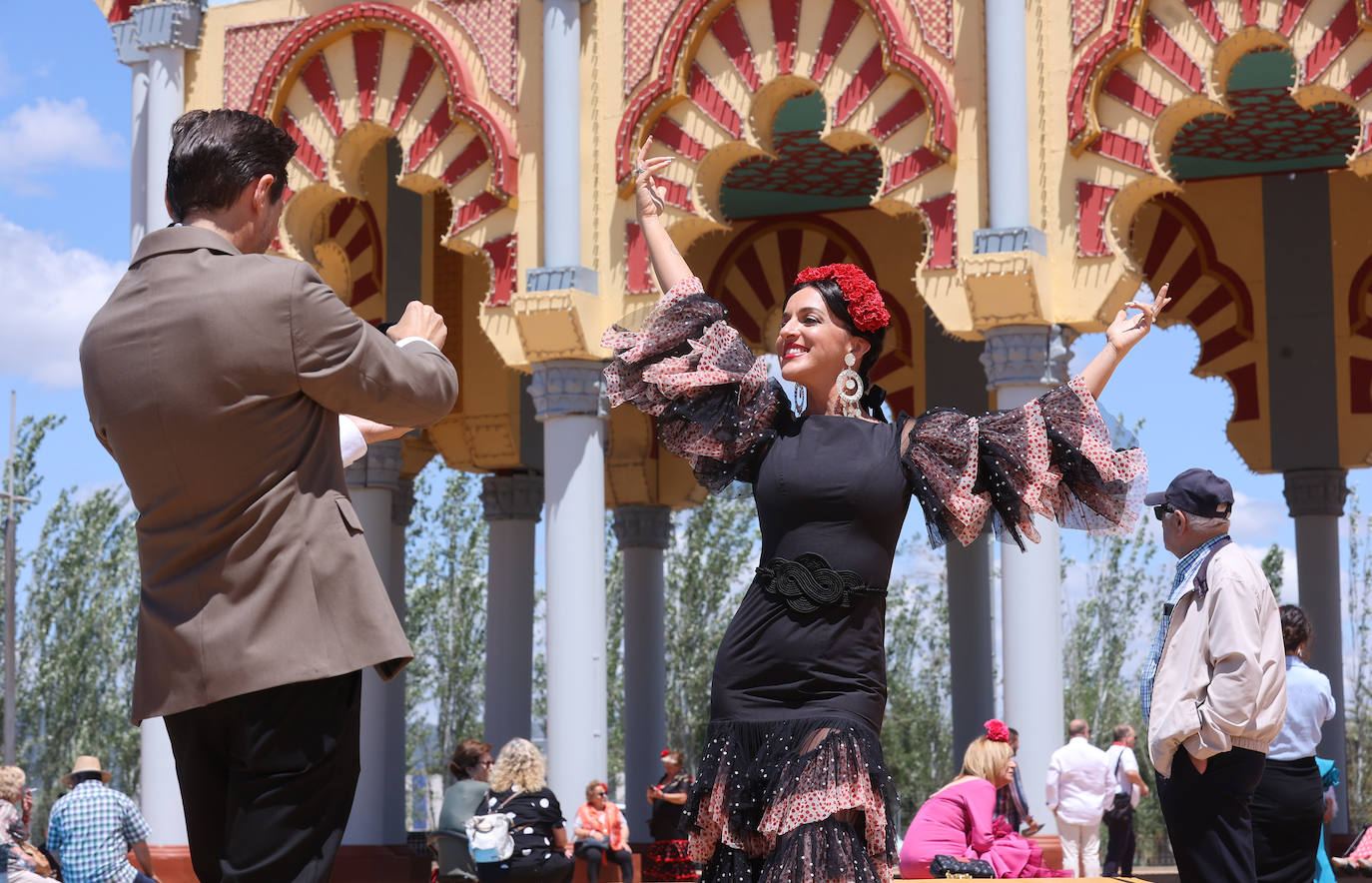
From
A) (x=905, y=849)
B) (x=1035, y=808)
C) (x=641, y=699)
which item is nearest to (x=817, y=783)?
(x=905, y=849)

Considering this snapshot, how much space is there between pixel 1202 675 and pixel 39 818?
36.6 meters

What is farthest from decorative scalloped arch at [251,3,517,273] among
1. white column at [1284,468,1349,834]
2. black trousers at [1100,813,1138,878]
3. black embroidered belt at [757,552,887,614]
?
black embroidered belt at [757,552,887,614]

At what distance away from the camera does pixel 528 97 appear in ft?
45.0

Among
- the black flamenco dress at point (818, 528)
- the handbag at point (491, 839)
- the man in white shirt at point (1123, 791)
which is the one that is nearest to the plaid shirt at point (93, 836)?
the handbag at point (491, 839)

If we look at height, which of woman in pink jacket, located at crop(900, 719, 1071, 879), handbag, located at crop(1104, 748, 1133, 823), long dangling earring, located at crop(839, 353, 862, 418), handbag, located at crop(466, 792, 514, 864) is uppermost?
long dangling earring, located at crop(839, 353, 862, 418)

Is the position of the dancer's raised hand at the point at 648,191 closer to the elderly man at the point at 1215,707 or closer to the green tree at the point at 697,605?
the elderly man at the point at 1215,707

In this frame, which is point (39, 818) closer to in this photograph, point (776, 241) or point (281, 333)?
point (776, 241)

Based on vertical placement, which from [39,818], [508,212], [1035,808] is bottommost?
[39,818]

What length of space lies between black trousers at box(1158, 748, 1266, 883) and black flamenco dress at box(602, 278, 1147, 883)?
1.59 meters

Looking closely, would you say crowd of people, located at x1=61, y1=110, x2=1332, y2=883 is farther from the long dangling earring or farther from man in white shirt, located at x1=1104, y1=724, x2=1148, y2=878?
man in white shirt, located at x1=1104, y1=724, x2=1148, y2=878

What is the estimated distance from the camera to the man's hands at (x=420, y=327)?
327cm

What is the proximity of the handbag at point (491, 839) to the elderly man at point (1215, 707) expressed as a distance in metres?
4.61

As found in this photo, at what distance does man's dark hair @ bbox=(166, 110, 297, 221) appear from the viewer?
10.1 ft

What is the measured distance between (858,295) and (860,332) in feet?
0.29
